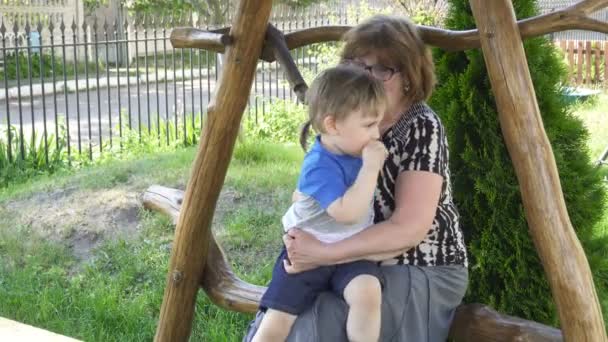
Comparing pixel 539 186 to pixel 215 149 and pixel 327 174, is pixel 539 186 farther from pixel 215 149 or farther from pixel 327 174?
pixel 215 149

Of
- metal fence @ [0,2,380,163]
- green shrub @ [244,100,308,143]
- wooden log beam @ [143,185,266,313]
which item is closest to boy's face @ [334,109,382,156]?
wooden log beam @ [143,185,266,313]

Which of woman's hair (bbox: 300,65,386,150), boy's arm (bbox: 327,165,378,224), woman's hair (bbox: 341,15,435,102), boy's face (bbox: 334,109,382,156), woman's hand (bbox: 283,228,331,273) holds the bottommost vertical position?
woman's hand (bbox: 283,228,331,273)

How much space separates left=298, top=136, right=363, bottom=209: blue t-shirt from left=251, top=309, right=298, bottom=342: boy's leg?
35cm

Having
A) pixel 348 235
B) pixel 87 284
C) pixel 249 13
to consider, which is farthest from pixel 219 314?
pixel 348 235

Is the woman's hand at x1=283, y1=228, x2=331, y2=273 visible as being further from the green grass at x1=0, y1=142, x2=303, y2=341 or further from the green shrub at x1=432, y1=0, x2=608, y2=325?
the green grass at x1=0, y1=142, x2=303, y2=341

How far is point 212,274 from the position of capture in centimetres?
313

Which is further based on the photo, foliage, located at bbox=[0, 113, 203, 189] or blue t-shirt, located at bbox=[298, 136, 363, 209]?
foliage, located at bbox=[0, 113, 203, 189]

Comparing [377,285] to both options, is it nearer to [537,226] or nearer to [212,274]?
[537,226]

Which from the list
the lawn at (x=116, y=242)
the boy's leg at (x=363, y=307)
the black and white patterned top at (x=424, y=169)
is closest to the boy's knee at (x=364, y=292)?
the boy's leg at (x=363, y=307)

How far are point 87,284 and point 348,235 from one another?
2652mm

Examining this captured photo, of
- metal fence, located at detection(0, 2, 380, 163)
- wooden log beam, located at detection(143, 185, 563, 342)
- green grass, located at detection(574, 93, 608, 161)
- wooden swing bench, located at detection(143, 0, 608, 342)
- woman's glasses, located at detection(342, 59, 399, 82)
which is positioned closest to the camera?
wooden swing bench, located at detection(143, 0, 608, 342)

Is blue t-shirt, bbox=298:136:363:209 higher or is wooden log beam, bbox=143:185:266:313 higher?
blue t-shirt, bbox=298:136:363:209

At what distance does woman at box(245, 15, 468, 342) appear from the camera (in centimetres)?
212

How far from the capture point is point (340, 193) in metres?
2.02
